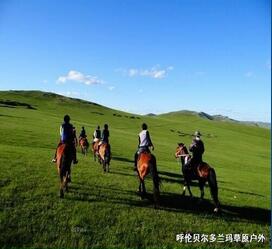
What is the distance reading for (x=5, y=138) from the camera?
5075cm

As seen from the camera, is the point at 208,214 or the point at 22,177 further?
the point at 22,177

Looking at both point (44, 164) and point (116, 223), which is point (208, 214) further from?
point (44, 164)

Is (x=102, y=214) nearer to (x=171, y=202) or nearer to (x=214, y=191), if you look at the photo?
(x=171, y=202)

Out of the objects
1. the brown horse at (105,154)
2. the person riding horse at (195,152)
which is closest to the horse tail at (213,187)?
the person riding horse at (195,152)

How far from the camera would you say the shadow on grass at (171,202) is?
20.4m

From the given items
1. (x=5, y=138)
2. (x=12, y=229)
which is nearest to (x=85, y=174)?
(x=12, y=229)

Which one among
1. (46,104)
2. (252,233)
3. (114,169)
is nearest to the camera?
(252,233)

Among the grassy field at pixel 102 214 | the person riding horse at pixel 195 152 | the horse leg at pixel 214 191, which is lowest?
the grassy field at pixel 102 214

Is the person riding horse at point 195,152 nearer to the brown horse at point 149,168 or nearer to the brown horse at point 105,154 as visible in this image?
the brown horse at point 149,168

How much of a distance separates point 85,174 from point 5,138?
2714 cm

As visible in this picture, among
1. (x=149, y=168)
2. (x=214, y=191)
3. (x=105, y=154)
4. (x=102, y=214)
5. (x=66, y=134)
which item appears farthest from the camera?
(x=105, y=154)

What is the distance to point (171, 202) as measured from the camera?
72.0ft

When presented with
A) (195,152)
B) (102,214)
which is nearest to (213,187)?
(195,152)

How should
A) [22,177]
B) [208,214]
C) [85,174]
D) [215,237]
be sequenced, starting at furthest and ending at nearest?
1. [85,174]
2. [22,177]
3. [208,214]
4. [215,237]
